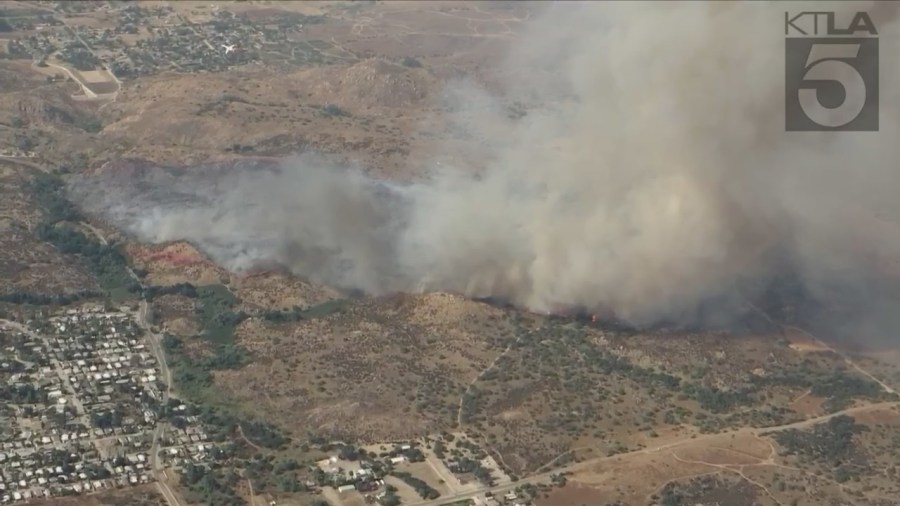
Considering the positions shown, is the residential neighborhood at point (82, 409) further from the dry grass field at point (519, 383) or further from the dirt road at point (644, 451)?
the dirt road at point (644, 451)

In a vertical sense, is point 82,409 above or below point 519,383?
above

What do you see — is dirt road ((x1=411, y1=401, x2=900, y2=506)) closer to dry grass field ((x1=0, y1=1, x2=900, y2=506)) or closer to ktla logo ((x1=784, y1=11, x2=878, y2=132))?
dry grass field ((x1=0, y1=1, x2=900, y2=506))

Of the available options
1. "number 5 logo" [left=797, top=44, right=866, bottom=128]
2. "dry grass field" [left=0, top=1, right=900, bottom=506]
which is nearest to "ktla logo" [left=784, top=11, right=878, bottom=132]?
"number 5 logo" [left=797, top=44, right=866, bottom=128]

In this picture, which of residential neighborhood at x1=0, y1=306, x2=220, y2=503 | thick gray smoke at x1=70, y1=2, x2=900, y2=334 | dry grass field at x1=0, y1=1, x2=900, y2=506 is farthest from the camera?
thick gray smoke at x1=70, y1=2, x2=900, y2=334

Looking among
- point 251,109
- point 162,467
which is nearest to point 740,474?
point 162,467

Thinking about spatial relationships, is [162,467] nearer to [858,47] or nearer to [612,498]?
[612,498]

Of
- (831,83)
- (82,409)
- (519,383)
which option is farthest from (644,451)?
(831,83)

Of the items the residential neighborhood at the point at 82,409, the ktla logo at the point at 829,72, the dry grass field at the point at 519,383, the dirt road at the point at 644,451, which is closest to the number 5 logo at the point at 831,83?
the ktla logo at the point at 829,72

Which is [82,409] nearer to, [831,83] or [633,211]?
[633,211]
